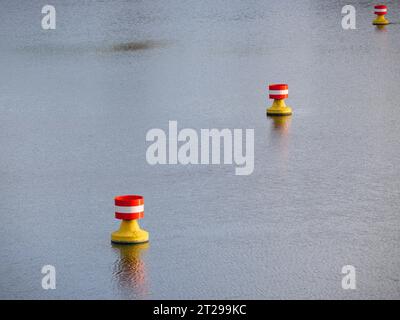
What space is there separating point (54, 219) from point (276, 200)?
2508 mm

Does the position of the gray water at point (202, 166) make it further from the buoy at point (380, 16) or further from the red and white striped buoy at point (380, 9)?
the red and white striped buoy at point (380, 9)

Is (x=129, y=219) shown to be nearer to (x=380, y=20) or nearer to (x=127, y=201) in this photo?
(x=127, y=201)

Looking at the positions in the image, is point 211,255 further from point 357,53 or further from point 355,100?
point 357,53

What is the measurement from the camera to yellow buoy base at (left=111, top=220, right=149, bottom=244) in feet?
40.5

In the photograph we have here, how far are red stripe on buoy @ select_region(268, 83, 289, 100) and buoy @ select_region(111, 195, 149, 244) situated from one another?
7409mm

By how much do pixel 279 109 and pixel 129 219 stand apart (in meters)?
7.98

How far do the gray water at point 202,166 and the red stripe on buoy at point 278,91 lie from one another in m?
0.38

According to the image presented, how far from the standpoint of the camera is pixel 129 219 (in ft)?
40.4

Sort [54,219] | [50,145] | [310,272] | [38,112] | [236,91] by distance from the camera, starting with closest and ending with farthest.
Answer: [310,272]
[54,219]
[50,145]
[38,112]
[236,91]

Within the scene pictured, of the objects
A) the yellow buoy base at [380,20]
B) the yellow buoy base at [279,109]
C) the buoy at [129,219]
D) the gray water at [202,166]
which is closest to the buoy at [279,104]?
the yellow buoy base at [279,109]

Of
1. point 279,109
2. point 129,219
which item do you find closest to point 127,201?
point 129,219

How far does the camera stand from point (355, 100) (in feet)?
69.3

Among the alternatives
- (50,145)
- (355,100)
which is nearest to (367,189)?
(50,145)

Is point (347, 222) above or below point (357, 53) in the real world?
below
